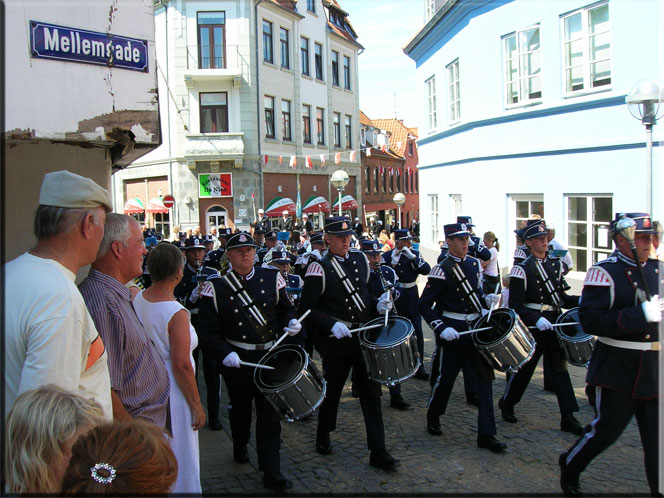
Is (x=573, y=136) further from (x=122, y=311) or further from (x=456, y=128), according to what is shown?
(x=122, y=311)

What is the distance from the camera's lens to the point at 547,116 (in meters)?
12.9

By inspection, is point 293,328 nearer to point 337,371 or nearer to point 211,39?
point 337,371

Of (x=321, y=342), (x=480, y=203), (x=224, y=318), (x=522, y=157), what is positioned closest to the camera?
(x=224, y=318)

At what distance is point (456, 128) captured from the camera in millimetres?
16219

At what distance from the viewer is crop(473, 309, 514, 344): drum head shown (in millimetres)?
5295

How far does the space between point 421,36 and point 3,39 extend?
16.4m

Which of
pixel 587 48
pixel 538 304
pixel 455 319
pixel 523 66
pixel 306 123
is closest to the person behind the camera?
pixel 455 319

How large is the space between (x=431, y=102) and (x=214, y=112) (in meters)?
11.9

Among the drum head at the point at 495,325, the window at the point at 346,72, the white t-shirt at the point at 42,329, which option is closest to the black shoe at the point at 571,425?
the drum head at the point at 495,325

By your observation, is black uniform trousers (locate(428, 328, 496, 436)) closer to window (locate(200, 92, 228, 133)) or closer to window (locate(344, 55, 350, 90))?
window (locate(200, 92, 228, 133))

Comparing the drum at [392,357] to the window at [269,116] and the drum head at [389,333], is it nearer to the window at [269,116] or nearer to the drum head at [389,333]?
the drum head at [389,333]

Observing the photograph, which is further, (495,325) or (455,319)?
(455,319)

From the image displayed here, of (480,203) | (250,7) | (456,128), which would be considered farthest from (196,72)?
(480,203)

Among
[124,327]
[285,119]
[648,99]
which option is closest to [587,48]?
[648,99]
